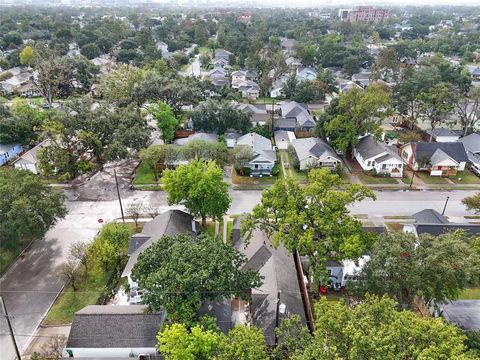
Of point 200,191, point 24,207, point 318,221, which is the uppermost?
point 318,221

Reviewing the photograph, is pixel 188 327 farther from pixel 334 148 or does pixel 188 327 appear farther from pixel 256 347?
pixel 334 148

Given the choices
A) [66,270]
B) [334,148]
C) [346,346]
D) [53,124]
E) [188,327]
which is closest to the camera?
[346,346]

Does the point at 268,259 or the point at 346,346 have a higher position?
the point at 346,346

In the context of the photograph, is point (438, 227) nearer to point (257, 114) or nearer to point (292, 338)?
point (292, 338)

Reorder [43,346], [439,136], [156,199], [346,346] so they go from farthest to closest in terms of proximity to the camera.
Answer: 1. [439,136]
2. [156,199]
3. [43,346]
4. [346,346]

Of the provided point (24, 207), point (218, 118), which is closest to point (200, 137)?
point (218, 118)

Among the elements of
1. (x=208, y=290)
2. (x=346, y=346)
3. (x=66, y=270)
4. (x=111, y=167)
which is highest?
Result: (x=346, y=346)

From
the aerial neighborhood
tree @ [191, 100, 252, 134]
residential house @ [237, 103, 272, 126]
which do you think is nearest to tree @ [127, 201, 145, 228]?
the aerial neighborhood

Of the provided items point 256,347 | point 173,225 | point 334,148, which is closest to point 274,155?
point 334,148
